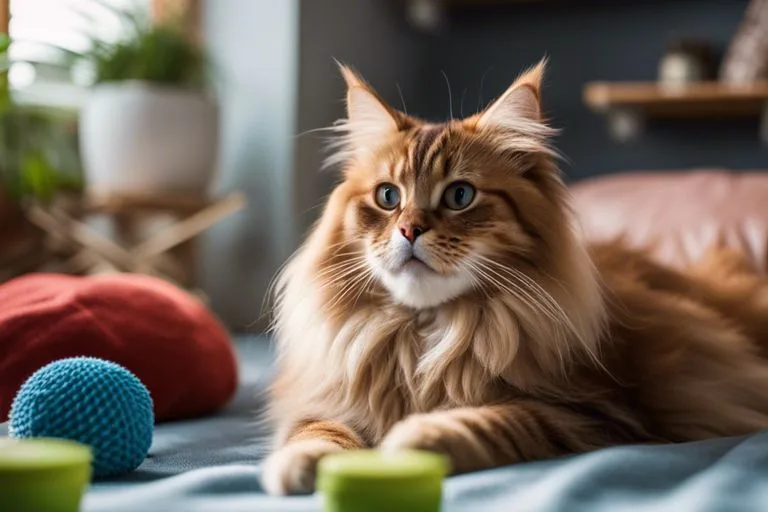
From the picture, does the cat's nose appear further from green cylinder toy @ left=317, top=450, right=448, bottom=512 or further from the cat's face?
green cylinder toy @ left=317, top=450, right=448, bottom=512

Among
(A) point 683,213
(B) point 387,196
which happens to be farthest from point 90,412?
(A) point 683,213

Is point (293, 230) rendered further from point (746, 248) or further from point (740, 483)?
point (740, 483)

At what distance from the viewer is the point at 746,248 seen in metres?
2.34

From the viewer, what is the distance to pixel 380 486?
903mm

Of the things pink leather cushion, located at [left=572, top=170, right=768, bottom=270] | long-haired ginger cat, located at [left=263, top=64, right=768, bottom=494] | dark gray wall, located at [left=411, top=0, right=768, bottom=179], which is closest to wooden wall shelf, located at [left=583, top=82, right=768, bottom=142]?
dark gray wall, located at [left=411, top=0, right=768, bottom=179]

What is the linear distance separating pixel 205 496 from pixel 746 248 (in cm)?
180

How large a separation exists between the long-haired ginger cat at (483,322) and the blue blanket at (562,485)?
0.10m

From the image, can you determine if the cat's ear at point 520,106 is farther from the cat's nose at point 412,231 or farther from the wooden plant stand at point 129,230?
the wooden plant stand at point 129,230

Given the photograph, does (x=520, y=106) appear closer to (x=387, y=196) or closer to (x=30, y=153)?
(x=387, y=196)

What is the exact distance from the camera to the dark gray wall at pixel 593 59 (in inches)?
131

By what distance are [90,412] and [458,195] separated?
68 cm

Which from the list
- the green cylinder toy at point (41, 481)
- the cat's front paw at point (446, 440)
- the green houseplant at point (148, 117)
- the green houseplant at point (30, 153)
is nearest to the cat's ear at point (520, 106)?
the cat's front paw at point (446, 440)

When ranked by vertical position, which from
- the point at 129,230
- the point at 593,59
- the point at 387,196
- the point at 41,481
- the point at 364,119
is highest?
the point at 593,59

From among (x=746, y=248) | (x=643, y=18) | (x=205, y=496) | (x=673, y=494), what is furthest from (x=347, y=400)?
(x=643, y=18)
